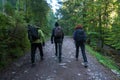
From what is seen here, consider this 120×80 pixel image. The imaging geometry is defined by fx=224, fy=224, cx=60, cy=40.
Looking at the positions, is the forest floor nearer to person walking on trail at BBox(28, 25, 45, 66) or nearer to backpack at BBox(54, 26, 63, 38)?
person walking on trail at BBox(28, 25, 45, 66)

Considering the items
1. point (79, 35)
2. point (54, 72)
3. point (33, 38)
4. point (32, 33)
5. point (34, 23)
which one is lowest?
point (54, 72)

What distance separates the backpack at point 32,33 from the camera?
11.1 metres

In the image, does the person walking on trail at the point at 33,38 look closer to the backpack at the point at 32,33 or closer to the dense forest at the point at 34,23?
Answer: the backpack at the point at 32,33

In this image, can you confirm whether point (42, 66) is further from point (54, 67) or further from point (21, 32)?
point (21, 32)

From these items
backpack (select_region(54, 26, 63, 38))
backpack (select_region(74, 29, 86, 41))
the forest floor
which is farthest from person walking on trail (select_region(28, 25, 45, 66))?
backpack (select_region(74, 29, 86, 41))

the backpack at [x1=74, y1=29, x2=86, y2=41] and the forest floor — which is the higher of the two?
the backpack at [x1=74, y1=29, x2=86, y2=41]

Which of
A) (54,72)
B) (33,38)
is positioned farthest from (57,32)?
(54,72)

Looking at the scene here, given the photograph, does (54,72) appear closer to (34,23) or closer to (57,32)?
(57,32)

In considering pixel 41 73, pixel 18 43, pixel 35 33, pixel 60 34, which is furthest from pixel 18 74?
pixel 18 43

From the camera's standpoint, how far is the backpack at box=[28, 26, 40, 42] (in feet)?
36.5

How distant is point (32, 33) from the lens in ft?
36.7

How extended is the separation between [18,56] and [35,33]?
3070 millimetres

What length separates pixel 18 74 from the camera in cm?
975

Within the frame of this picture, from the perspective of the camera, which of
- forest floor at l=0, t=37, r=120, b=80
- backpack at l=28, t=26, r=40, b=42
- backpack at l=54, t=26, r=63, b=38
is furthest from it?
backpack at l=54, t=26, r=63, b=38
